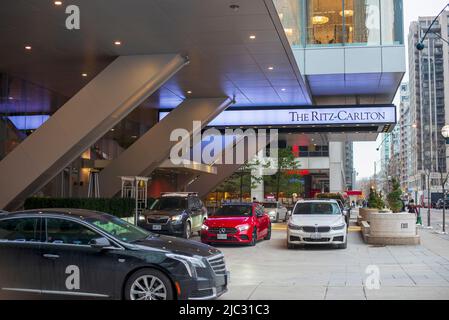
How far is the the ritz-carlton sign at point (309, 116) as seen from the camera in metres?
26.6

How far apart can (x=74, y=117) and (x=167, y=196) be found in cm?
462

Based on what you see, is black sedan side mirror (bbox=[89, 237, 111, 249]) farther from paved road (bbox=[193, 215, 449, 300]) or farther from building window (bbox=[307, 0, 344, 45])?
building window (bbox=[307, 0, 344, 45])

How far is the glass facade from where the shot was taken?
24844 mm

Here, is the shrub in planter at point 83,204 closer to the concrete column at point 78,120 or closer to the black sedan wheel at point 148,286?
the concrete column at point 78,120

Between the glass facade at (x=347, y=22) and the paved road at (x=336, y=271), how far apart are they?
10209 millimetres

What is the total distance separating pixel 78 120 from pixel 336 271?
11267 mm

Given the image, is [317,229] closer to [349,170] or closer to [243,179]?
[243,179]

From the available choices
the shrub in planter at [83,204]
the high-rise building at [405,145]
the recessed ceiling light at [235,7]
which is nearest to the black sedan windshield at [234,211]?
the shrub in planter at [83,204]

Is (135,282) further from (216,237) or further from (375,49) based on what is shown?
(375,49)

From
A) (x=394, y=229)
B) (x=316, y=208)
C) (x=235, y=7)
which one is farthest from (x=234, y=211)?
(x=235, y=7)

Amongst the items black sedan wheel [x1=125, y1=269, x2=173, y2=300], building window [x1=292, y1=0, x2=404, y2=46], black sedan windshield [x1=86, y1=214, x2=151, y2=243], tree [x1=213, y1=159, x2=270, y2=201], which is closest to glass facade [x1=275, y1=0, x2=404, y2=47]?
building window [x1=292, y1=0, x2=404, y2=46]

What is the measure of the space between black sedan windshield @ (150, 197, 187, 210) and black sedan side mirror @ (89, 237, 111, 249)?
12.6 m

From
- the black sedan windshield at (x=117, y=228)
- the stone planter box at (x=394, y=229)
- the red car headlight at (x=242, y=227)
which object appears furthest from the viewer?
the stone planter box at (x=394, y=229)

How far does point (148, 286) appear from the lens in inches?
304
